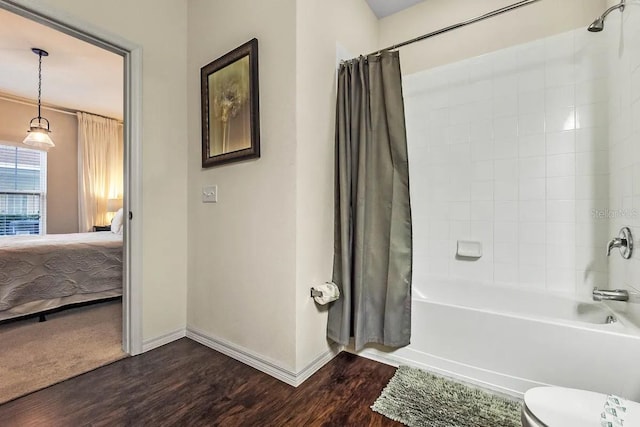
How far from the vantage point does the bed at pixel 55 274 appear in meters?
2.47

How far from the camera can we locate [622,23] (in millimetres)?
1581

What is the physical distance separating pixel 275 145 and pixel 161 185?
99cm

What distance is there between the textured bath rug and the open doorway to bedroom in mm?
1679

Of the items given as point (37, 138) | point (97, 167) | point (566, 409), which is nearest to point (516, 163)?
point (566, 409)

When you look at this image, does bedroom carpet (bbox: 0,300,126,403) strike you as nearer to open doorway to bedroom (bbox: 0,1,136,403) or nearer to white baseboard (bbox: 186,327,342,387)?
open doorway to bedroom (bbox: 0,1,136,403)

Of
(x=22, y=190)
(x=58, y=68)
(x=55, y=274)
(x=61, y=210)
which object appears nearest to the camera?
(x=55, y=274)

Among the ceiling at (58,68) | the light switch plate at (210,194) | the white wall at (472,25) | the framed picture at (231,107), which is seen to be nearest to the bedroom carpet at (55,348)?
the light switch plate at (210,194)

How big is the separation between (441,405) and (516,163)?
161 centimetres

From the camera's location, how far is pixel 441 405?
1.45 m

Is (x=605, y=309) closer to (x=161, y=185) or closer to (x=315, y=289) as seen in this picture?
(x=315, y=289)

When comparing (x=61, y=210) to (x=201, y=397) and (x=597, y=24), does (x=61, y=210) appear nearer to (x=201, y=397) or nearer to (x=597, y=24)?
(x=201, y=397)

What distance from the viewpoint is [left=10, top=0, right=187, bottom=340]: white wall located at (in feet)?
6.66

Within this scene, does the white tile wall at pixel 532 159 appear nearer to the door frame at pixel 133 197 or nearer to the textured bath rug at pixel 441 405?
the textured bath rug at pixel 441 405

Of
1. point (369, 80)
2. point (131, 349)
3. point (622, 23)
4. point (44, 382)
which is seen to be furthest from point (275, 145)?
point (622, 23)
